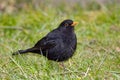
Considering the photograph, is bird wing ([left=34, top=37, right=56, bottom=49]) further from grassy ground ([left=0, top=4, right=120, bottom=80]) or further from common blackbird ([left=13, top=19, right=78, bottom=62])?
grassy ground ([left=0, top=4, right=120, bottom=80])

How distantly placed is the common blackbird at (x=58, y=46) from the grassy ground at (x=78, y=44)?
89 mm

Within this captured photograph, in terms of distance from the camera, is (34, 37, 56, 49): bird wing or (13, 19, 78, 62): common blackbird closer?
(13, 19, 78, 62): common blackbird

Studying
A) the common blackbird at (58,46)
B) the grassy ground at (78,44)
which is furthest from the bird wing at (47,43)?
the grassy ground at (78,44)

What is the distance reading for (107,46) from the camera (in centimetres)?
830

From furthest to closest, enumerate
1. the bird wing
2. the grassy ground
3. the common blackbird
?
the bird wing < the common blackbird < the grassy ground

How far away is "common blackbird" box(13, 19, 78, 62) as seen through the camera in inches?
285

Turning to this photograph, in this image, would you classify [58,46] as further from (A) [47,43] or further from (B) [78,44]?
(B) [78,44]

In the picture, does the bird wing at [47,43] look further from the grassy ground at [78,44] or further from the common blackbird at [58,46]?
the grassy ground at [78,44]

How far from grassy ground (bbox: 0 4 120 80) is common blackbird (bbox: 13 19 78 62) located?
0.09 metres

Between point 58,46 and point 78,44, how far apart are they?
133 centimetres

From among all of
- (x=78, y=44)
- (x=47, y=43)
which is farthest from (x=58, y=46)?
(x=78, y=44)

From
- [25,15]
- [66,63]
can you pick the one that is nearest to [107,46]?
[66,63]

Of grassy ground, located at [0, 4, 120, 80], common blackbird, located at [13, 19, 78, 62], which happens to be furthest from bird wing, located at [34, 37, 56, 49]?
grassy ground, located at [0, 4, 120, 80]

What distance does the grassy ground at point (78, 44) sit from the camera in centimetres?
629
